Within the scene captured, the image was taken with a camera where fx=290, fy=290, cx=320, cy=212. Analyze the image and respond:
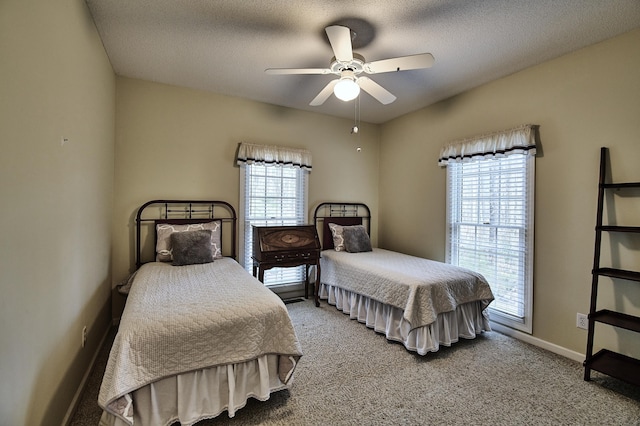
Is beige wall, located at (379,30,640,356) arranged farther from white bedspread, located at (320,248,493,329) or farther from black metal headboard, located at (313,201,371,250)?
black metal headboard, located at (313,201,371,250)

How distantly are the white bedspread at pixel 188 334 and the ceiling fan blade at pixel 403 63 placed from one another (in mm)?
1855

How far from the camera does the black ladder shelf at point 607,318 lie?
2029 mm

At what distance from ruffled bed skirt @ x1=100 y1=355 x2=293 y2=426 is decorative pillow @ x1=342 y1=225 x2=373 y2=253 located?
2.20 metres

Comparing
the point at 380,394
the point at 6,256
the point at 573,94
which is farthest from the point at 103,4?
the point at 573,94

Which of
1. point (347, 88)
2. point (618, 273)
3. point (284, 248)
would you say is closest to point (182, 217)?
point (284, 248)

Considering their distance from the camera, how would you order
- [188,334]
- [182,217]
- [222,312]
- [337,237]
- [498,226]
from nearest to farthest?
[188,334], [222,312], [498,226], [182,217], [337,237]

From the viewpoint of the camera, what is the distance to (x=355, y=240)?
3.94 meters

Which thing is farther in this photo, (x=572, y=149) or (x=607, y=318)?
(x=572, y=149)

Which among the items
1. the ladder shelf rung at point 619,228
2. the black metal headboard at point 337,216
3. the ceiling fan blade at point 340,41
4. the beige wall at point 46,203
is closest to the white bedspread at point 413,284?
the black metal headboard at point 337,216

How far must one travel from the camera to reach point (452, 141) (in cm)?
351

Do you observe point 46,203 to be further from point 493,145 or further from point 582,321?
point 582,321

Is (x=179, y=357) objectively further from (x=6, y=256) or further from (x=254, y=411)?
(x=6, y=256)

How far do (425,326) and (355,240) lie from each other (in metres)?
1.60

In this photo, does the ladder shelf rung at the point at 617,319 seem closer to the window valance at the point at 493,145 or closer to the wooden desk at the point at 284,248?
the window valance at the point at 493,145
